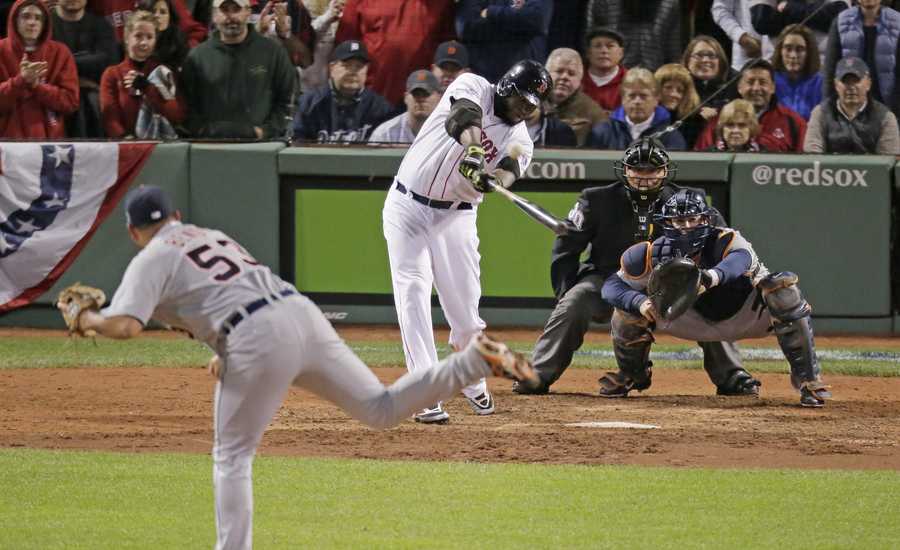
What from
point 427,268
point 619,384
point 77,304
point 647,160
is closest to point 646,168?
point 647,160

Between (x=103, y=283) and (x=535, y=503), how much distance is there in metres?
7.11

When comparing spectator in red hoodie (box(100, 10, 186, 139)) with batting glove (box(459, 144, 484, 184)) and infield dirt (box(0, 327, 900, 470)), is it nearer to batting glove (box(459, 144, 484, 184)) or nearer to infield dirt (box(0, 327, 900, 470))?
infield dirt (box(0, 327, 900, 470))

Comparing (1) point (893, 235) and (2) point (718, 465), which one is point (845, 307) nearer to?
(1) point (893, 235)

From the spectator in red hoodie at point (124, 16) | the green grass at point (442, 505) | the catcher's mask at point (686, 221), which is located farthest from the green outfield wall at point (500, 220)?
the green grass at point (442, 505)

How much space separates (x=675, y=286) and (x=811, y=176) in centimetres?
431

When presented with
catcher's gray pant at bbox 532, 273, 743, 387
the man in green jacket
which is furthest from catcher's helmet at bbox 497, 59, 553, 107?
the man in green jacket

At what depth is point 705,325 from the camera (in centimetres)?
955

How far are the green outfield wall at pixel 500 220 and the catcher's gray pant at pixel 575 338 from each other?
289 cm

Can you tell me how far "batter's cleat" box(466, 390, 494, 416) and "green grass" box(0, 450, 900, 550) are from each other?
150 centimetres

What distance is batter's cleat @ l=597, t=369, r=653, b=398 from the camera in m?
9.89

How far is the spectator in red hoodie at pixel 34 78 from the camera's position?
42.2ft

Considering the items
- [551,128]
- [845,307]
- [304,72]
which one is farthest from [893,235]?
[304,72]

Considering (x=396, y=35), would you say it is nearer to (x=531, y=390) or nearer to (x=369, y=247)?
(x=369, y=247)

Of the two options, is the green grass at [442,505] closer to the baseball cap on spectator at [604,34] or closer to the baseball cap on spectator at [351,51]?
the baseball cap on spectator at [351,51]
